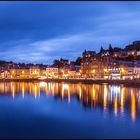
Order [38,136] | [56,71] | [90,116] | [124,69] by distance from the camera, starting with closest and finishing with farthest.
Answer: [38,136], [90,116], [124,69], [56,71]

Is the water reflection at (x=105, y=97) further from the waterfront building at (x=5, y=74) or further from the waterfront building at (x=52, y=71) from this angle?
the waterfront building at (x=5, y=74)

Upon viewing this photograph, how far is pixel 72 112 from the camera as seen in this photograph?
2494cm

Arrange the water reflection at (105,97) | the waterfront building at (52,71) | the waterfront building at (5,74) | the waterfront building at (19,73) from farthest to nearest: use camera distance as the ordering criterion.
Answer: the waterfront building at (19,73) < the waterfront building at (52,71) < the waterfront building at (5,74) < the water reflection at (105,97)

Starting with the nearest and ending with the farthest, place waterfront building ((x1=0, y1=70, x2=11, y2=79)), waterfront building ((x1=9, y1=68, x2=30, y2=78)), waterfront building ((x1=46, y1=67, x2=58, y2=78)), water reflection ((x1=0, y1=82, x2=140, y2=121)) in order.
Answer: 1. water reflection ((x1=0, y1=82, x2=140, y2=121))
2. waterfront building ((x1=0, y1=70, x2=11, y2=79))
3. waterfront building ((x1=46, y1=67, x2=58, y2=78))
4. waterfront building ((x1=9, y1=68, x2=30, y2=78))

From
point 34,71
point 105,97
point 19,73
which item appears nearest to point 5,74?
point 19,73

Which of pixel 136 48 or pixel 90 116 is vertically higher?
pixel 136 48

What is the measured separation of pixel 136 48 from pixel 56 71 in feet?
95.4

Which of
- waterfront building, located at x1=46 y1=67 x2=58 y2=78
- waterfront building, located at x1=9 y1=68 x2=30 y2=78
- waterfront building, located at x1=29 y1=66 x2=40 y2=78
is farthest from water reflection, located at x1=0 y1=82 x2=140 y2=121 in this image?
waterfront building, located at x1=9 y1=68 x2=30 y2=78

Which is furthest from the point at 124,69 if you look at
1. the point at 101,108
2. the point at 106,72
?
the point at 101,108

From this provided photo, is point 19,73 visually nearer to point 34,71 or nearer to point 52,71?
point 34,71

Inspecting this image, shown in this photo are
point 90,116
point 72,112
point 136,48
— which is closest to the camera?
point 90,116

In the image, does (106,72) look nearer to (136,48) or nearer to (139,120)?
(136,48)

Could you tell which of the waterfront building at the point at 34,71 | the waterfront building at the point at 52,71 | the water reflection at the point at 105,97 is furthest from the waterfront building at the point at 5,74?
the water reflection at the point at 105,97

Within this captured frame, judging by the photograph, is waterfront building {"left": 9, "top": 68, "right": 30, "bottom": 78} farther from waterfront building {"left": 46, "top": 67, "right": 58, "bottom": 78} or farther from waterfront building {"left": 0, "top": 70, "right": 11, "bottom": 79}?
waterfront building {"left": 46, "top": 67, "right": 58, "bottom": 78}
